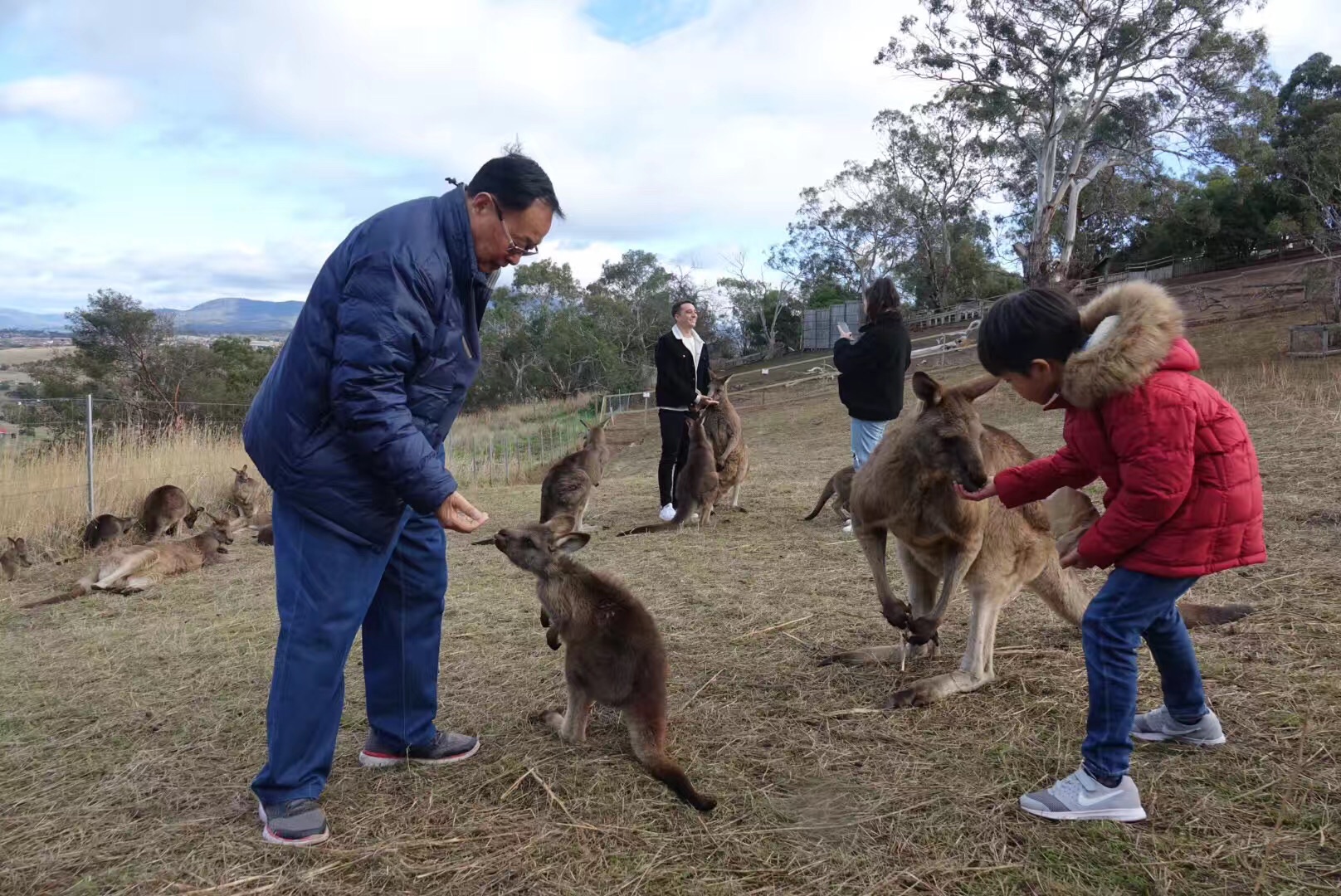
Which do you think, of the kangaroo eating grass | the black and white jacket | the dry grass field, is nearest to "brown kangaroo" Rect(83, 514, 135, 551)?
the kangaroo eating grass

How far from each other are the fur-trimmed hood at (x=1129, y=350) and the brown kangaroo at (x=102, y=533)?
8575mm

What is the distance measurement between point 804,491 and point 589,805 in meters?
7.60

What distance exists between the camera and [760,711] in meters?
3.57

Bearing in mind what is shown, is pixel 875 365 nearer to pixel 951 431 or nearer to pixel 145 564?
→ pixel 951 431

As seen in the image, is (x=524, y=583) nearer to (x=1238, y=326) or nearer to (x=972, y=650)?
(x=972, y=650)

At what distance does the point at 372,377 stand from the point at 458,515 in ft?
1.60

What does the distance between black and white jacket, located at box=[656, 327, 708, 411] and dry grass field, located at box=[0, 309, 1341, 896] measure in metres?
3.42

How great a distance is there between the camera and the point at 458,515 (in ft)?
8.61

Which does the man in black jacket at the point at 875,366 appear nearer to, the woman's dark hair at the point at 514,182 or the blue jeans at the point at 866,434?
the blue jeans at the point at 866,434

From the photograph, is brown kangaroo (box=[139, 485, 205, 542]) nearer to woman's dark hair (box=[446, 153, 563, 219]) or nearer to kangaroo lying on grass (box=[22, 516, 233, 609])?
kangaroo lying on grass (box=[22, 516, 233, 609])

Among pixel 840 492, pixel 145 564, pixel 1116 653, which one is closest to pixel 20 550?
pixel 145 564

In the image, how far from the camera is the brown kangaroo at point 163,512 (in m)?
8.88

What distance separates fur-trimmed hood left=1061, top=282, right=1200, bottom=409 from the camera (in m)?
2.46

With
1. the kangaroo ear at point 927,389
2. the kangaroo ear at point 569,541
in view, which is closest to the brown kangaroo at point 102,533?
the kangaroo ear at point 569,541
